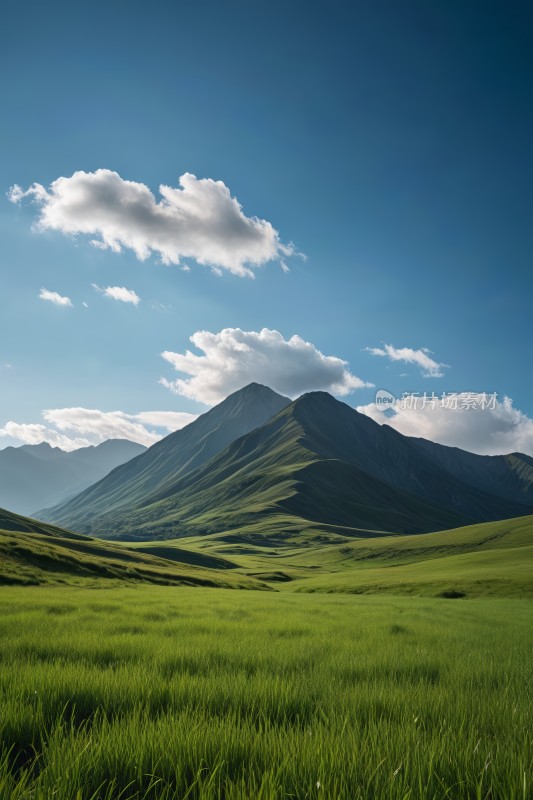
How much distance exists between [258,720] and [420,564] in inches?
4495

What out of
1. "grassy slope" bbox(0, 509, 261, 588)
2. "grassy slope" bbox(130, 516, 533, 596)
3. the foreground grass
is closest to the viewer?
the foreground grass

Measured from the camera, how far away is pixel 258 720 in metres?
4.58

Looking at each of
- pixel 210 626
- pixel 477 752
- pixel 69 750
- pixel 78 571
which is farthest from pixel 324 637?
pixel 78 571

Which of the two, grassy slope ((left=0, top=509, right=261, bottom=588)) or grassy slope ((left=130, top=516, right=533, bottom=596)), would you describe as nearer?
grassy slope ((left=0, top=509, right=261, bottom=588))

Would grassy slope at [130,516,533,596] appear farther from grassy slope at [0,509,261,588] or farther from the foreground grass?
the foreground grass

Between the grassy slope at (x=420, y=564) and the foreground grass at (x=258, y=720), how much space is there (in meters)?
49.2

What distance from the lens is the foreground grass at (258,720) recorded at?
2.82 meters

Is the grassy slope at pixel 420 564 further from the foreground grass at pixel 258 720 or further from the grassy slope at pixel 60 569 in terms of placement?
the foreground grass at pixel 258 720

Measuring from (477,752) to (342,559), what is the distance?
168m

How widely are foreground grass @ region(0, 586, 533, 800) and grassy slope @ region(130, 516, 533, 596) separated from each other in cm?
4917

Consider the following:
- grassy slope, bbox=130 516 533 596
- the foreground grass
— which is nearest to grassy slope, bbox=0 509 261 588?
grassy slope, bbox=130 516 533 596

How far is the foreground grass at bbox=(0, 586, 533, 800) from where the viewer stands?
282 centimetres

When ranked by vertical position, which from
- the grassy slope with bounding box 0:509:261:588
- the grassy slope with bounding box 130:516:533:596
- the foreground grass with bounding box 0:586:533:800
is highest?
the foreground grass with bounding box 0:586:533:800

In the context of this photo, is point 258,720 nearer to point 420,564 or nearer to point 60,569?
point 60,569
